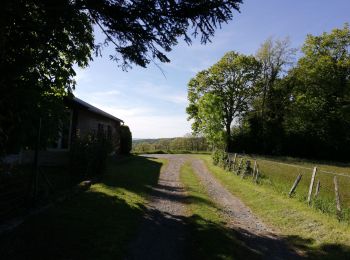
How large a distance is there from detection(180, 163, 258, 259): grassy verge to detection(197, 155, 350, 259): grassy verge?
4.47 feet

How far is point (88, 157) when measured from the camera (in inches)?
551

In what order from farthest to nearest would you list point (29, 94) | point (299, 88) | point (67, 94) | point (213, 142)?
point (299, 88) → point (213, 142) → point (67, 94) → point (29, 94)

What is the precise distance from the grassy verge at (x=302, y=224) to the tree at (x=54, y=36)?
508 centimetres

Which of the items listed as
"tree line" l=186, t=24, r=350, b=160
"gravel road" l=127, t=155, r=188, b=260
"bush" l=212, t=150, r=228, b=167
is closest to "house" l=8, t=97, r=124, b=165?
"gravel road" l=127, t=155, r=188, b=260

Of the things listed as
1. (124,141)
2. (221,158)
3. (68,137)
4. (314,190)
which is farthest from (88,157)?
(124,141)

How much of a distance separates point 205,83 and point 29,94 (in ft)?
148

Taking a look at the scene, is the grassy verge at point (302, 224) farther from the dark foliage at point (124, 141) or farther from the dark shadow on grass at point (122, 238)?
the dark foliage at point (124, 141)

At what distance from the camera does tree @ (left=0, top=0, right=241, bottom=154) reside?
→ 648 centimetres

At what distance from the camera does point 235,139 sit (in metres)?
48.6

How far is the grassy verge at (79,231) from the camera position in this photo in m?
5.54

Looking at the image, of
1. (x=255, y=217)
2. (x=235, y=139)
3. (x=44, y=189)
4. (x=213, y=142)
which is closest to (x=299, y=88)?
(x=235, y=139)

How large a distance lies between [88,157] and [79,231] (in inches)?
293

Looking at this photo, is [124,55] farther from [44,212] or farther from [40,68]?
[44,212]

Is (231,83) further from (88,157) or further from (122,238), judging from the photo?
(122,238)
